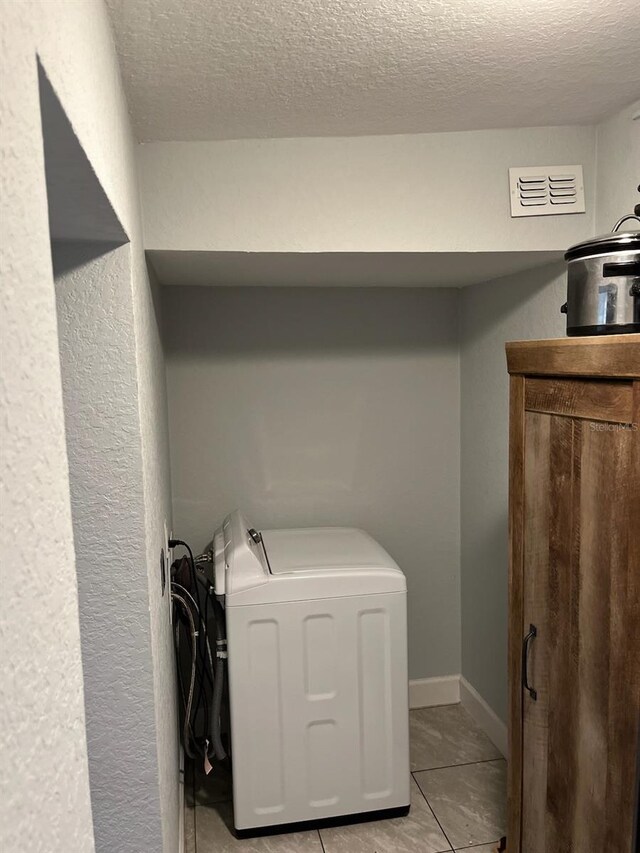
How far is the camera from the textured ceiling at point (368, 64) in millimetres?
1193

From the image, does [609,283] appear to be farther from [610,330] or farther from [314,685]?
[314,685]

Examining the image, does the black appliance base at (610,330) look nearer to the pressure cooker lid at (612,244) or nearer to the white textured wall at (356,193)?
the pressure cooker lid at (612,244)

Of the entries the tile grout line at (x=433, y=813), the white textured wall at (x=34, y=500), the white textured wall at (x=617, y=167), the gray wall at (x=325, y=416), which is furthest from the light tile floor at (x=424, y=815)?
the white textured wall at (x=617, y=167)

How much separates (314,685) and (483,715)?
100 cm

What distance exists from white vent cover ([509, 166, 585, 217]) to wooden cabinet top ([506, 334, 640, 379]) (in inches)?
21.0

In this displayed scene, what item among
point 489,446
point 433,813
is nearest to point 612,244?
point 489,446

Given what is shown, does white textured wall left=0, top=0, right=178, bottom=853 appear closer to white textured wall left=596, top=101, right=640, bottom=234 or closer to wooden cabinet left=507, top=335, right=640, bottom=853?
wooden cabinet left=507, top=335, right=640, bottom=853

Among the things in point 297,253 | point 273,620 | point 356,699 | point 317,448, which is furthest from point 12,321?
point 317,448

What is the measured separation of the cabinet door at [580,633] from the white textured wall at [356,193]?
669mm

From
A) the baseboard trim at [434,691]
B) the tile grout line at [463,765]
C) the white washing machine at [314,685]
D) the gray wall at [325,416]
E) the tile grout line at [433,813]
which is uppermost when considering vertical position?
the gray wall at [325,416]

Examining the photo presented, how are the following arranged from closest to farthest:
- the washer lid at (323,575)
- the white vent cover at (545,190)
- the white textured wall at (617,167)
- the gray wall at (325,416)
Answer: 1. the white textured wall at (617,167)
2. the white vent cover at (545,190)
3. the washer lid at (323,575)
4. the gray wall at (325,416)

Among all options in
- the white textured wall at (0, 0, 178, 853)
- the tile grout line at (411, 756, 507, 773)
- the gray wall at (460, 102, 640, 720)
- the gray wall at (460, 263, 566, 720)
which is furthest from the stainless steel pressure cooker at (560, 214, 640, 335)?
the tile grout line at (411, 756, 507, 773)

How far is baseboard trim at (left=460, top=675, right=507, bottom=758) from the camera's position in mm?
2611

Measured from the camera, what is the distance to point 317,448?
277 cm
